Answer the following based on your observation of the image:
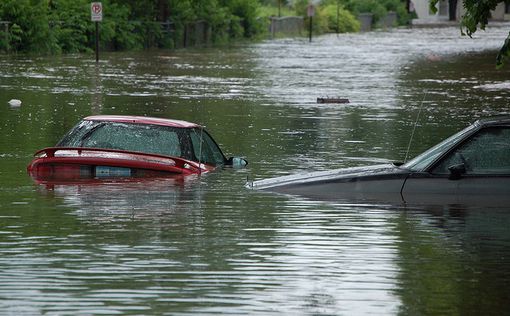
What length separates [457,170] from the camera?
13445mm

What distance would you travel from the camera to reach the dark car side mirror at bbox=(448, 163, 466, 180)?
13.4 metres

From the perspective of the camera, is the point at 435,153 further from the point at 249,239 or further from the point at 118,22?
the point at 118,22

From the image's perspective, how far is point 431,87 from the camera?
40656 mm

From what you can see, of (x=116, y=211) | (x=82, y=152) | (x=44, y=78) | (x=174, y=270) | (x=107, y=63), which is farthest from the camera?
(x=107, y=63)

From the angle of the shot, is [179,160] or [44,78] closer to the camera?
[179,160]

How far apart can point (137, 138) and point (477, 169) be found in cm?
528

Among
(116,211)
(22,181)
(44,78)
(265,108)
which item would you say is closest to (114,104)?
(265,108)

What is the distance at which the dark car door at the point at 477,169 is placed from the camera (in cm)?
1341

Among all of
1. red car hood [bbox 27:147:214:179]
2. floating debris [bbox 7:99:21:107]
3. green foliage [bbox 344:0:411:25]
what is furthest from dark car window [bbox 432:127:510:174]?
green foliage [bbox 344:0:411:25]

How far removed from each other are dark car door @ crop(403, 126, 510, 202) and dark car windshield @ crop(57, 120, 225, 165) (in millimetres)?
4725

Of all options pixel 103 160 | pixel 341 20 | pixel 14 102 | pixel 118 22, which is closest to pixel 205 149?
pixel 103 160

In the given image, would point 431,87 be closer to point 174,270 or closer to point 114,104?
point 114,104

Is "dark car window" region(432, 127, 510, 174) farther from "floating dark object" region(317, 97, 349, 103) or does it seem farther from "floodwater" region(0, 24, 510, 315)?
"floating dark object" region(317, 97, 349, 103)

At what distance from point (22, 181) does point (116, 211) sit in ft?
11.2
